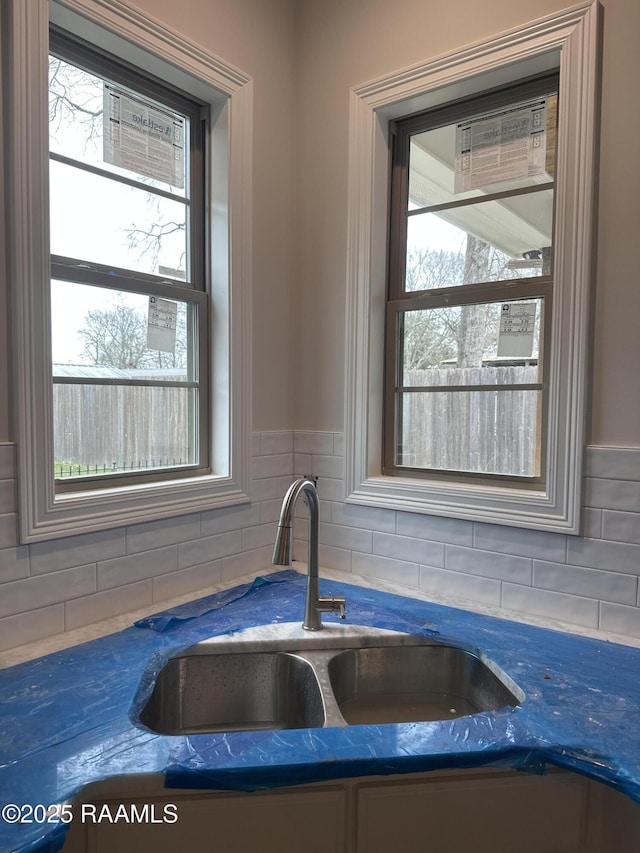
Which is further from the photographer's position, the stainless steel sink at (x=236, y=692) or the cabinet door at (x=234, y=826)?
the stainless steel sink at (x=236, y=692)

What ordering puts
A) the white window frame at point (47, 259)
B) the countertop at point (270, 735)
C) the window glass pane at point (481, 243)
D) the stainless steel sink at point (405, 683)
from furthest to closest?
1. the window glass pane at point (481, 243)
2. the stainless steel sink at point (405, 683)
3. the white window frame at point (47, 259)
4. the countertop at point (270, 735)

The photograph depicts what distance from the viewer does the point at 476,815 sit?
3.48 feet

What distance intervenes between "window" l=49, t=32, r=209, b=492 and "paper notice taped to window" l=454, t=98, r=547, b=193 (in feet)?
2.84

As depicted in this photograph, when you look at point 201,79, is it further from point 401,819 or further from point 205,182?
point 401,819

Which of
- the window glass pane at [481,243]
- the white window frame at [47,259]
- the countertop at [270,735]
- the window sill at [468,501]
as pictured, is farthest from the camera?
the window glass pane at [481,243]

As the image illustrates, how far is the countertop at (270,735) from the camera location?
3.12 ft

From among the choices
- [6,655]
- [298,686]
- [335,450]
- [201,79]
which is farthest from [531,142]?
[6,655]

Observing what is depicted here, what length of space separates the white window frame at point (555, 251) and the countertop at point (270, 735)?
41 cm

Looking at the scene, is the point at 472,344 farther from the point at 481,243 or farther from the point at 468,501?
the point at 468,501

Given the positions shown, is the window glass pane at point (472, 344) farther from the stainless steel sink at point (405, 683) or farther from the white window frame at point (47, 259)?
the stainless steel sink at point (405, 683)

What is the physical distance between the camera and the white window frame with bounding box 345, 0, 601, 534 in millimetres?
1547

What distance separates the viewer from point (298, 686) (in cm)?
147

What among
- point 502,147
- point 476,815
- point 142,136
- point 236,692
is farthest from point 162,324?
point 476,815

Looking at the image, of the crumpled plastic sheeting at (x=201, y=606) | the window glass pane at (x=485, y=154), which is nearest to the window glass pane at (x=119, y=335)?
the crumpled plastic sheeting at (x=201, y=606)
